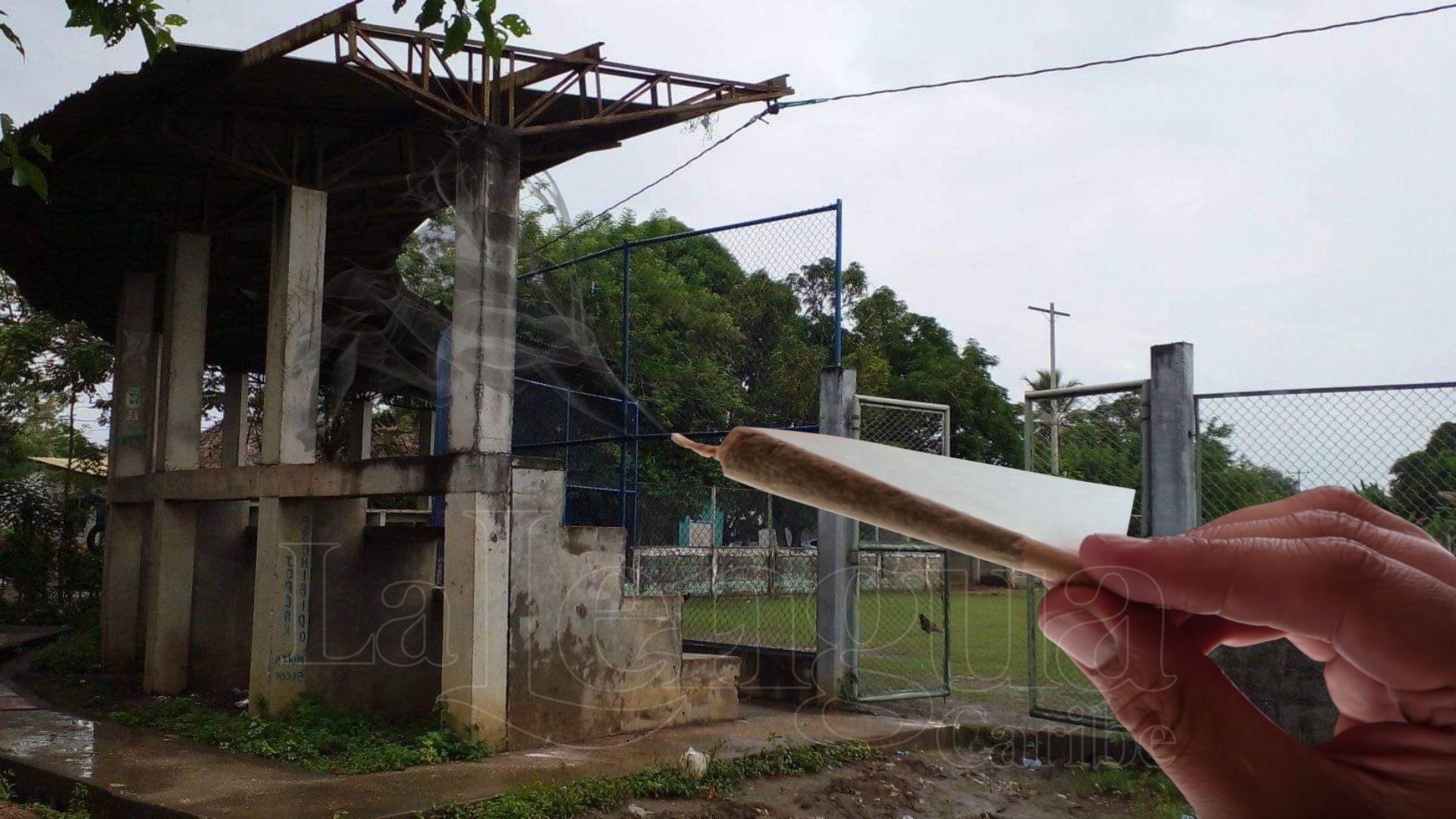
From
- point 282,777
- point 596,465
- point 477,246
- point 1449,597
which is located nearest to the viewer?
point 1449,597

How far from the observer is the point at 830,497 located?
0.63 m

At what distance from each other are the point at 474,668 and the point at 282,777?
4.08ft

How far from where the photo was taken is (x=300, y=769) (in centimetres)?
643

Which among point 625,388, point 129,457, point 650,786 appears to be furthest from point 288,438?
point 650,786

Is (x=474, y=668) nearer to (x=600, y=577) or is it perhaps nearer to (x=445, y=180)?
(x=600, y=577)

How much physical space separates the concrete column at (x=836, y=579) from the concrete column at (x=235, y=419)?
9061mm

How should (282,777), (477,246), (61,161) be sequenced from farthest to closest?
(61,161), (477,246), (282,777)

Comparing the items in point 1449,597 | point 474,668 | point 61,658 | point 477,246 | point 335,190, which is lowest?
point 61,658

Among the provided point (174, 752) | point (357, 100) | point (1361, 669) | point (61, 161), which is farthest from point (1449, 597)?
point (61, 161)

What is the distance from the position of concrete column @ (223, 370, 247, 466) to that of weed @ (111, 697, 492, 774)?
6289 mm

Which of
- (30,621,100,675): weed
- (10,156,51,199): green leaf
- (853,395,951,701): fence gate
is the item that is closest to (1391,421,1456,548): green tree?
(853,395,951,701): fence gate

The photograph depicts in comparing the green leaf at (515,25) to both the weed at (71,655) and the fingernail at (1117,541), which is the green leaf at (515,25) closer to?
the fingernail at (1117,541)

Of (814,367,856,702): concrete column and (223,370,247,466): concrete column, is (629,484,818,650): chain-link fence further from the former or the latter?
(223,370,247,466): concrete column

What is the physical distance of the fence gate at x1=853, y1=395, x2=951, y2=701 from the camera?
836 cm
